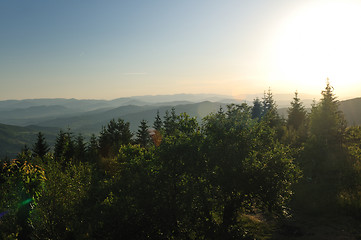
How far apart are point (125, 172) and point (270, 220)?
63.8ft

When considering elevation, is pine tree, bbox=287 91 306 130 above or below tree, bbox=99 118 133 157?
above

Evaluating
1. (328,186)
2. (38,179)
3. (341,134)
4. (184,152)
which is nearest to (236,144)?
(184,152)

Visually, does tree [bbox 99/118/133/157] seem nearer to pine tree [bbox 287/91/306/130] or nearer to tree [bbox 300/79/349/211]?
tree [bbox 300/79/349/211]

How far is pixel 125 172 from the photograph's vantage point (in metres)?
17.2

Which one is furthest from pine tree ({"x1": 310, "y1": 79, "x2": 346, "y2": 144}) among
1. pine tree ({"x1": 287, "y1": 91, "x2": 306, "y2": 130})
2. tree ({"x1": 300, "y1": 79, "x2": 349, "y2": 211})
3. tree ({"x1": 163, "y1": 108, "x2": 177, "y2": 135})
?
tree ({"x1": 163, "y1": 108, "x2": 177, "y2": 135})

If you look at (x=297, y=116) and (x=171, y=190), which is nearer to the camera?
(x=171, y=190)

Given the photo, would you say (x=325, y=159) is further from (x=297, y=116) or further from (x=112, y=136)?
(x=112, y=136)

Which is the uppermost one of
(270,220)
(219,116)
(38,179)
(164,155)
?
(219,116)

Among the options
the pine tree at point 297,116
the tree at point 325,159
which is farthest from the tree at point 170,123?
the pine tree at point 297,116

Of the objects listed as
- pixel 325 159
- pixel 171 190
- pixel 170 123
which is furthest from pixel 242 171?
pixel 325 159

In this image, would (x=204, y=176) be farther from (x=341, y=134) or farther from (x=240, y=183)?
(x=341, y=134)

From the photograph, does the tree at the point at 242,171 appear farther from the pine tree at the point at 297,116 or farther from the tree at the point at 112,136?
the pine tree at the point at 297,116

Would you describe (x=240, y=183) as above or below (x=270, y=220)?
above

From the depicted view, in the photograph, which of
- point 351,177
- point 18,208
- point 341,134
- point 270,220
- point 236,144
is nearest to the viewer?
point 18,208
